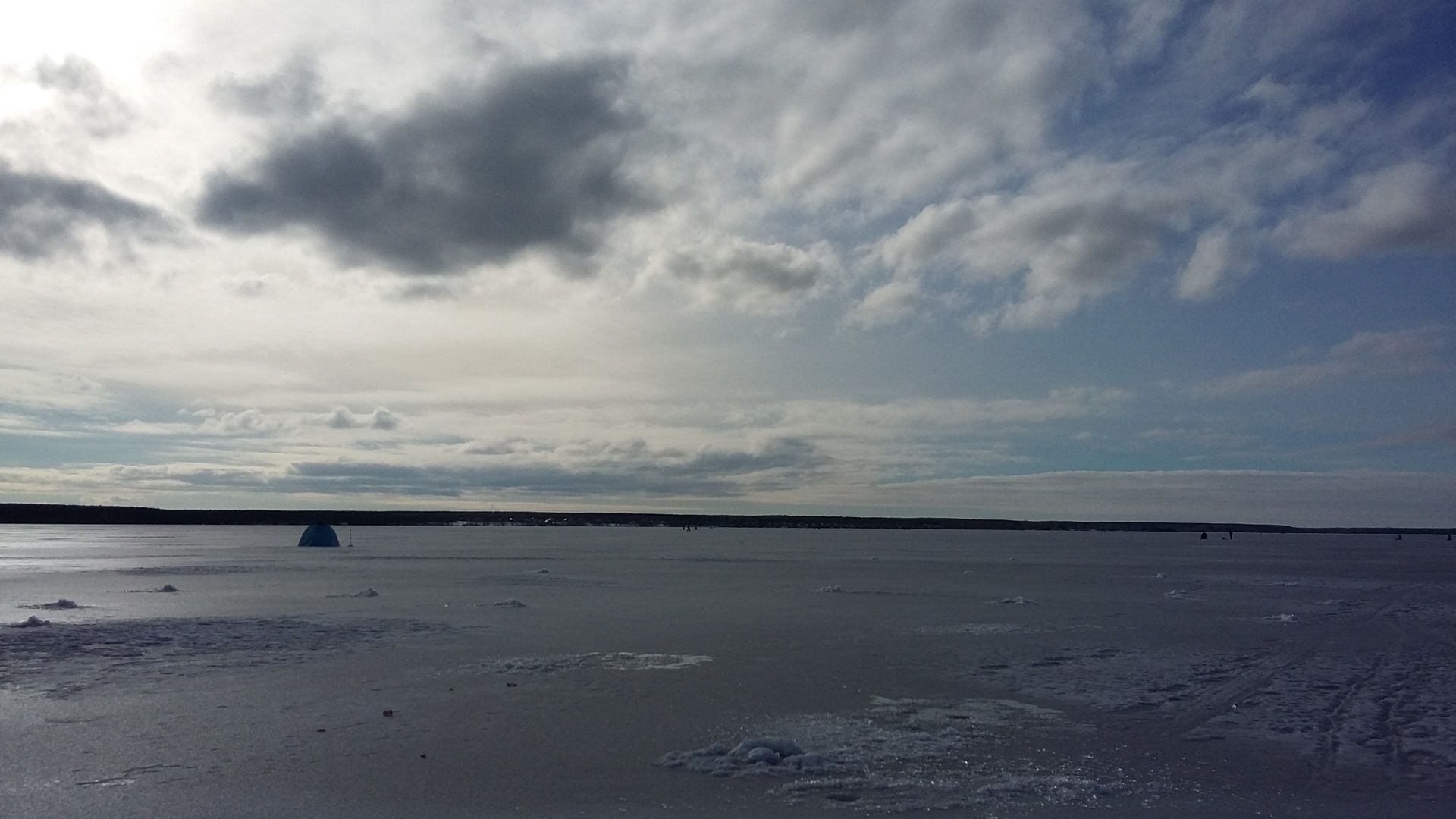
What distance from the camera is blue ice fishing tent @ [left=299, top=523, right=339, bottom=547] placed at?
191 ft

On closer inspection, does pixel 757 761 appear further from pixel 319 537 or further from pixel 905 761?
pixel 319 537

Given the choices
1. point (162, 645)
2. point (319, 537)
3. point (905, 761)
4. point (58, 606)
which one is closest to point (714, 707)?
point (905, 761)

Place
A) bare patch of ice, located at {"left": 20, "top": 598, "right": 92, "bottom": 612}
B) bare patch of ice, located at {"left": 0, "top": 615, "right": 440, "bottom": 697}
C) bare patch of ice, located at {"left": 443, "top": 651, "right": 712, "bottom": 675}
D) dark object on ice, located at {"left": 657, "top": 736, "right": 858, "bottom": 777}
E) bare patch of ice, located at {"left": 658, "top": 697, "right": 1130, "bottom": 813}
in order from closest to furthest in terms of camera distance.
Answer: bare patch of ice, located at {"left": 658, "top": 697, "right": 1130, "bottom": 813}, dark object on ice, located at {"left": 657, "top": 736, "right": 858, "bottom": 777}, bare patch of ice, located at {"left": 0, "top": 615, "right": 440, "bottom": 697}, bare patch of ice, located at {"left": 443, "top": 651, "right": 712, "bottom": 675}, bare patch of ice, located at {"left": 20, "top": 598, "right": 92, "bottom": 612}

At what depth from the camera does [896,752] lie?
29.8 feet

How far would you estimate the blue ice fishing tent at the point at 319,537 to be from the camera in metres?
58.2

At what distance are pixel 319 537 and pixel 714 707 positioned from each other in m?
53.3

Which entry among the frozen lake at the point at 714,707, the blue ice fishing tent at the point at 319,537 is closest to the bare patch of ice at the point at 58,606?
the frozen lake at the point at 714,707

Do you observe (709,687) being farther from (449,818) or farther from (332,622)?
(332,622)

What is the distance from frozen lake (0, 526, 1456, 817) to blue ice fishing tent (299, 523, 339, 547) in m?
34.4

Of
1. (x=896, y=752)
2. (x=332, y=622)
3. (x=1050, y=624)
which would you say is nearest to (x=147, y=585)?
(x=332, y=622)

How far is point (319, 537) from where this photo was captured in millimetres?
58594

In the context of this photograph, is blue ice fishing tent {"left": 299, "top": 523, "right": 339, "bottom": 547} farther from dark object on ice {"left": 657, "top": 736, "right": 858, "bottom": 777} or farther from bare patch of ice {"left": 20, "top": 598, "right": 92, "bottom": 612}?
dark object on ice {"left": 657, "top": 736, "right": 858, "bottom": 777}

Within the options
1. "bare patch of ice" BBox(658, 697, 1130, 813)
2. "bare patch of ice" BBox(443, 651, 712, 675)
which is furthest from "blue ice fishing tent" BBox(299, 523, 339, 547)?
"bare patch of ice" BBox(658, 697, 1130, 813)

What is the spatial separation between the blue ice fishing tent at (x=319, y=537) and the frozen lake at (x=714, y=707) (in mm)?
34440
